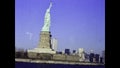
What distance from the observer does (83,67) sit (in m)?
23.9
